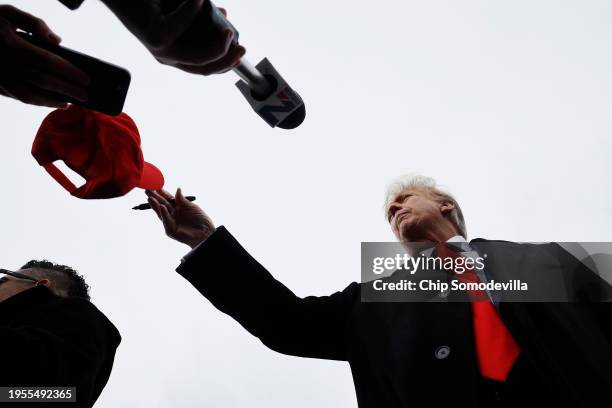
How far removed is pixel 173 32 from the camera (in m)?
1.59

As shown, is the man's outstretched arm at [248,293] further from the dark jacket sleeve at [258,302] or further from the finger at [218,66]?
the finger at [218,66]

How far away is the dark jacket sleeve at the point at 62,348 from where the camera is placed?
2.34 m

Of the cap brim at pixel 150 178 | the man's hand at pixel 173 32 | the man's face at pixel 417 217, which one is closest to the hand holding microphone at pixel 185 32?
the man's hand at pixel 173 32

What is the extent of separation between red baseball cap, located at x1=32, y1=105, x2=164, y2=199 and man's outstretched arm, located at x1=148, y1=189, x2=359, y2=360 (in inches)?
25.4

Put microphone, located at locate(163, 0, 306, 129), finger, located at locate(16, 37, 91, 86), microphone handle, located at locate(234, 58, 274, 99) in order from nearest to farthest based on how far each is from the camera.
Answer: finger, located at locate(16, 37, 91, 86) < microphone handle, located at locate(234, 58, 274, 99) < microphone, located at locate(163, 0, 306, 129)

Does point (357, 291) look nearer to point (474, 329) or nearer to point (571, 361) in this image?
point (474, 329)

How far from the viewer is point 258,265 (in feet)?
9.80

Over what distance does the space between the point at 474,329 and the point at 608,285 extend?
0.73 metres

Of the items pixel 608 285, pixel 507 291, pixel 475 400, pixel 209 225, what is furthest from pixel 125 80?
pixel 608 285

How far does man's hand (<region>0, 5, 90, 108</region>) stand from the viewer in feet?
5.62

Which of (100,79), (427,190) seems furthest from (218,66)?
(427,190)

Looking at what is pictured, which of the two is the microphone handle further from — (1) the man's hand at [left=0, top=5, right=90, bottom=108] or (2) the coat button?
(2) the coat button

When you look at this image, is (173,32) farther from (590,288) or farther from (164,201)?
(590,288)

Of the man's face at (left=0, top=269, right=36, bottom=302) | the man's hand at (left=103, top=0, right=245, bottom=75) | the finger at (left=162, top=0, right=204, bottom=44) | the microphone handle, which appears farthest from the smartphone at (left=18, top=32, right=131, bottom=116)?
the man's face at (left=0, top=269, right=36, bottom=302)
